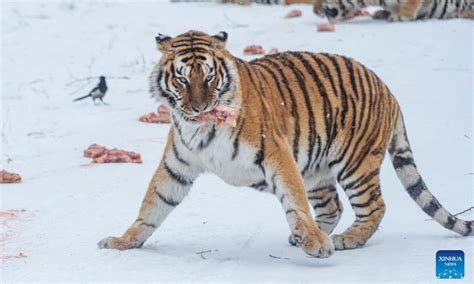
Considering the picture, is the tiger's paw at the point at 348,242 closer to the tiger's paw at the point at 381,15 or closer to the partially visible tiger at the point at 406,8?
the partially visible tiger at the point at 406,8

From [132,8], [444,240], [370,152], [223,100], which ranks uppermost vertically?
[223,100]

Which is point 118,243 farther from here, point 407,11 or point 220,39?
point 407,11

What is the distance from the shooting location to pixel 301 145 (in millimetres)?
6438

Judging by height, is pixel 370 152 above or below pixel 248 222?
above

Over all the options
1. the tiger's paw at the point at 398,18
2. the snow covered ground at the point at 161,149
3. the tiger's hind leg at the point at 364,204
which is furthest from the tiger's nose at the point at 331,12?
the tiger's hind leg at the point at 364,204

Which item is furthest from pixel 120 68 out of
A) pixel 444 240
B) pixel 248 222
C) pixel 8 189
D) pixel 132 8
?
pixel 444 240

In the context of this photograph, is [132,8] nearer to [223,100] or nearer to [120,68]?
[120,68]

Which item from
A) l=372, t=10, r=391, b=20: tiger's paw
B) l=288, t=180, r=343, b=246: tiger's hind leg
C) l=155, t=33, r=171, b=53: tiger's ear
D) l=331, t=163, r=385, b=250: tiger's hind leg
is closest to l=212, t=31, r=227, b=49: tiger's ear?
l=155, t=33, r=171, b=53: tiger's ear

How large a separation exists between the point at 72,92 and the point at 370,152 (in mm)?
6550

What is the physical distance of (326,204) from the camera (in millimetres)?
6934

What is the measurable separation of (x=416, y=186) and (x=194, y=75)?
5.62ft

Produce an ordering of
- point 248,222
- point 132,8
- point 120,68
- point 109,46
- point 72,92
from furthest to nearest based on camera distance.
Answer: point 132,8 → point 109,46 → point 120,68 → point 72,92 → point 248,222

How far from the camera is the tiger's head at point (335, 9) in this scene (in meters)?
15.2

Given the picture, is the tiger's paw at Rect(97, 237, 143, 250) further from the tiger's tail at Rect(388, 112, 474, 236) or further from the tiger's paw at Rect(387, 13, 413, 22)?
the tiger's paw at Rect(387, 13, 413, 22)
